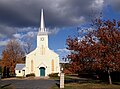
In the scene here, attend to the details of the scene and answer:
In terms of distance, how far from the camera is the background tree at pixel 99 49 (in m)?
25.5

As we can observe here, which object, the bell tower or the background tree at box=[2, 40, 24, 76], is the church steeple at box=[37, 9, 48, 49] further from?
the background tree at box=[2, 40, 24, 76]

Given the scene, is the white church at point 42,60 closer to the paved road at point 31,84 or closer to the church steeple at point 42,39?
the church steeple at point 42,39

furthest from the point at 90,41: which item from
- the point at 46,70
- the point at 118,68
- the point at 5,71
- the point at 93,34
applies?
the point at 5,71

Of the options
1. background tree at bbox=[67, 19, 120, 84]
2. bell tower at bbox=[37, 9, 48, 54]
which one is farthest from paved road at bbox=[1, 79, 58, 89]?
bell tower at bbox=[37, 9, 48, 54]

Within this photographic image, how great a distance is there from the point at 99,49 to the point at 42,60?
36.7 m

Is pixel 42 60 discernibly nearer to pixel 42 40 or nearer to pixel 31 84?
pixel 42 40

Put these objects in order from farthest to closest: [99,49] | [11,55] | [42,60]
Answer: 1. [11,55]
2. [42,60]
3. [99,49]

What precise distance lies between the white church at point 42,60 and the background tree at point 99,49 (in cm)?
3288

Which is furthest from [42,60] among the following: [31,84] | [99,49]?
[99,49]

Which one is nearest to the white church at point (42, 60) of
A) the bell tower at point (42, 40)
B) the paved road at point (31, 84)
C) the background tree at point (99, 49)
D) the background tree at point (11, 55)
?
the bell tower at point (42, 40)

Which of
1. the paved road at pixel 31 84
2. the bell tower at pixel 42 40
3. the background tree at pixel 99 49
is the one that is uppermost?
the bell tower at pixel 42 40

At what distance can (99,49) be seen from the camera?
2572 cm

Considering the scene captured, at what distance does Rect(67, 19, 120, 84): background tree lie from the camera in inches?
1005

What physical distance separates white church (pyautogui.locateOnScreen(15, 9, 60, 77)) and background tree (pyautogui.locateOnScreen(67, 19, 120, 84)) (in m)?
32.9
